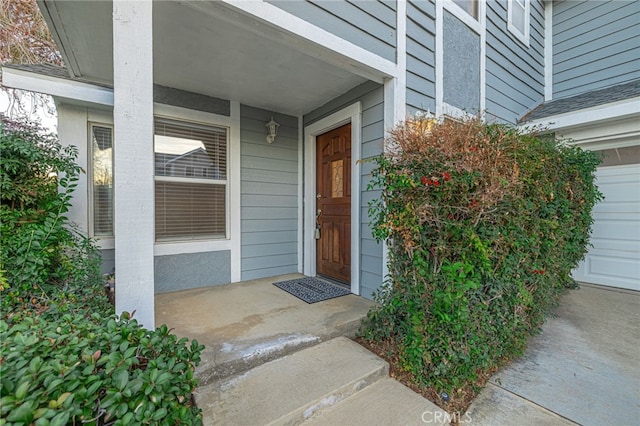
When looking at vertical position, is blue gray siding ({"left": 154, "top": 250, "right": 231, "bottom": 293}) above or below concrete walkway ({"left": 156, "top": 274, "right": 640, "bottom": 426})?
above

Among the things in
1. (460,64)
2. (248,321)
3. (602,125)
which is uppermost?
(460,64)

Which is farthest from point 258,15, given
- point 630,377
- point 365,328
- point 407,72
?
point 630,377

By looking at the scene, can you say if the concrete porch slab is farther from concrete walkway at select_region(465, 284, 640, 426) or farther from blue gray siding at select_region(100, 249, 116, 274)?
concrete walkway at select_region(465, 284, 640, 426)

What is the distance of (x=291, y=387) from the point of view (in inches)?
66.4

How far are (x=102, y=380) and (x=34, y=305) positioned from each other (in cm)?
126

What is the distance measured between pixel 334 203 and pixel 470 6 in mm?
3371

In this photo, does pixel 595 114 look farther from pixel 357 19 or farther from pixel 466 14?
pixel 357 19

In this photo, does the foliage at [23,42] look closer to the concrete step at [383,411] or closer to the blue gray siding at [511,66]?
the concrete step at [383,411]

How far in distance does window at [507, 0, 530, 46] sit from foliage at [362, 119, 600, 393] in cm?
369

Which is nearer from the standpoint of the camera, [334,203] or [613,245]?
[334,203]

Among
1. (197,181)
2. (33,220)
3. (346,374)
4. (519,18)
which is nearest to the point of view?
(346,374)

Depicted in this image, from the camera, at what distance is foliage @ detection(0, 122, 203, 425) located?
0.88 m

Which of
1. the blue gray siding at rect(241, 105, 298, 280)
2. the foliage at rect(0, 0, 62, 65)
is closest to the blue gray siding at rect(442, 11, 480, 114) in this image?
the blue gray siding at rect(241, 105, 298, 280)
